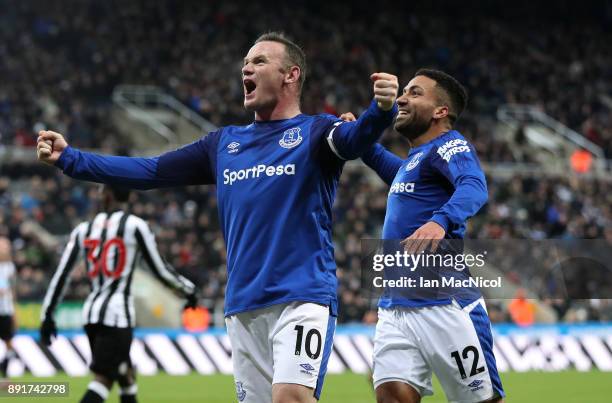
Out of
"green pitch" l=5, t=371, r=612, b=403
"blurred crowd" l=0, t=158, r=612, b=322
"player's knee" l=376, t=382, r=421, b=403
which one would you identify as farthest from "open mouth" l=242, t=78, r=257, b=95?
"blurred crowd" l=0, t=158, r=612, b=322

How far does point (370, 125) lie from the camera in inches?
183

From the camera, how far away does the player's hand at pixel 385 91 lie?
4.54 m

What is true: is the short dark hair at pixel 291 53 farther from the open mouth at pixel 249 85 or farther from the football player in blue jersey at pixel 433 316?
the football player in blue jersey at pixel 433 316

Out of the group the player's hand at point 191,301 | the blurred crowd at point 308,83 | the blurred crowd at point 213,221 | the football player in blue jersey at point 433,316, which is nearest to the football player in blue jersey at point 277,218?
the football player in blue jersey at point 433,316

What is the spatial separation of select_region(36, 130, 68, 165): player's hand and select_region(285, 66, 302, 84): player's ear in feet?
3.82

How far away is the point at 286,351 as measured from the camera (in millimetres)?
4859

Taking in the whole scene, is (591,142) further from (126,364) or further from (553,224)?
(126,364)

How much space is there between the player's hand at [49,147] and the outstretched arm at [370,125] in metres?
1.37

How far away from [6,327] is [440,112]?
9060 millimetres

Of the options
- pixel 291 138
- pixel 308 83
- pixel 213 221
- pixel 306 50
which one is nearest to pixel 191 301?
pixel 291 138

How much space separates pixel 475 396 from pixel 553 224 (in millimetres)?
19704

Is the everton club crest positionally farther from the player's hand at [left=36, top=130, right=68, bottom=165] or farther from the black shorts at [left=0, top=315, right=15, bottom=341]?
the black shorts at [left=0, top=315, right=15, bottom=341]

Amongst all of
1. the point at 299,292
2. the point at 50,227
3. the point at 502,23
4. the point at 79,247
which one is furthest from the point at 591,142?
the point at 299,292

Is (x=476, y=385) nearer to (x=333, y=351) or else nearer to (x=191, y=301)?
(x=191, y=301)
